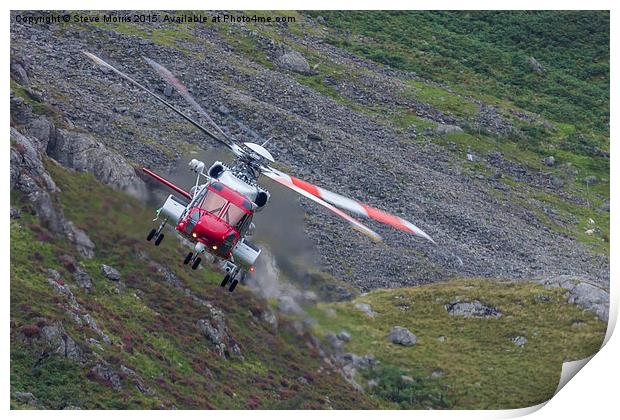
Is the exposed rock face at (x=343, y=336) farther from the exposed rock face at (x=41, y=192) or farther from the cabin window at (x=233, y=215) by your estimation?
the cabin window at (x=233, y=215)

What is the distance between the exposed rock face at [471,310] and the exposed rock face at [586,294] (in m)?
3.20

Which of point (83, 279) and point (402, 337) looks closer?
point (83, 279)

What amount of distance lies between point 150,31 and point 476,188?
17.2 metres

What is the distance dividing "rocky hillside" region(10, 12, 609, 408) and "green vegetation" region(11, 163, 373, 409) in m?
0.07

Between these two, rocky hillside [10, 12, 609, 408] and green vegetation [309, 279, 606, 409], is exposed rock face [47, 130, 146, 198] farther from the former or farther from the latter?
green vegetation [309, 279, 606, 409]

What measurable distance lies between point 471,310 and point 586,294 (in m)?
4.66

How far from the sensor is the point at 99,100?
52.6 m

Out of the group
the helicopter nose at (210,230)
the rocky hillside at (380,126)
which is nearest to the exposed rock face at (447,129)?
the rocky hillside at (380,126)

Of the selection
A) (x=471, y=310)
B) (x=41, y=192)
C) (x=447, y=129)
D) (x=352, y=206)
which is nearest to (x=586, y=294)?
(x=471, y=310)

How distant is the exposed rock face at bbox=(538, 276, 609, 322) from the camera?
47.0m

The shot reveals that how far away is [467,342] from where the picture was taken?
46156 millimetres

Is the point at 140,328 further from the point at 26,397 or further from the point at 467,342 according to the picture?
the point at 467,342
